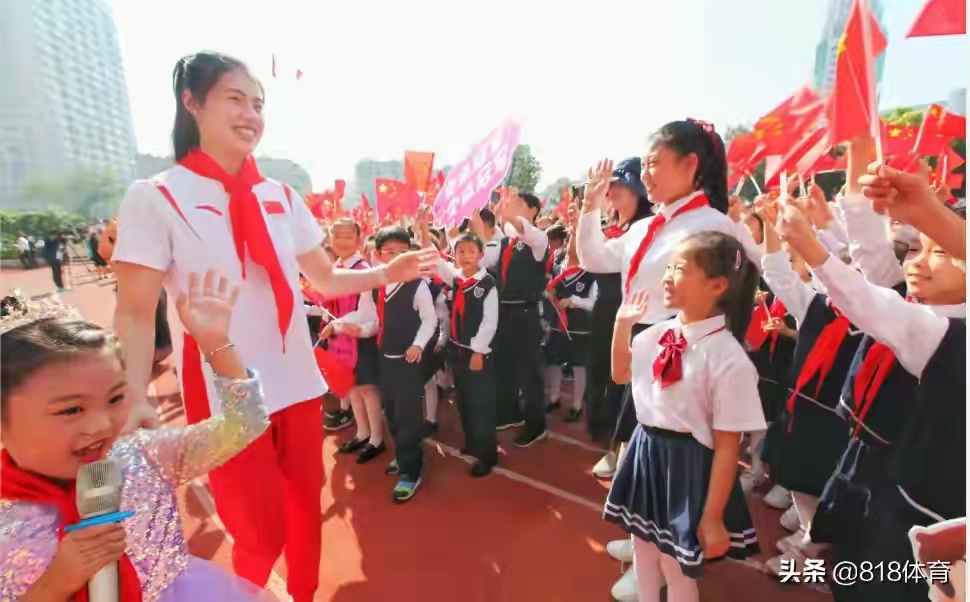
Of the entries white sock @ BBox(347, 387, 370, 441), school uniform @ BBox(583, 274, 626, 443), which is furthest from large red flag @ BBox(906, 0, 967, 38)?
white sock @ BBox(347, 387, 370, 441)

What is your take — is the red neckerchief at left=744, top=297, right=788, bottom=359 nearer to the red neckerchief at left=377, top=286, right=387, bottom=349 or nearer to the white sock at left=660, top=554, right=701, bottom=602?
the white sock at left=660, top=554, right=701, bottom=602

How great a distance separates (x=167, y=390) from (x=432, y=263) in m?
4.76

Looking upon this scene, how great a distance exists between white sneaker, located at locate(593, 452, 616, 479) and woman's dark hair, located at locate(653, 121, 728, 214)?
1.98 metres

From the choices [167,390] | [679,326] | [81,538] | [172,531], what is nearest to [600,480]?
[679,326]

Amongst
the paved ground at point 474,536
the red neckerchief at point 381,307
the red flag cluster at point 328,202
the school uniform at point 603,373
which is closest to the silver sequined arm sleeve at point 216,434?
the paved ground at point 474,536

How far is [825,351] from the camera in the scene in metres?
2.26

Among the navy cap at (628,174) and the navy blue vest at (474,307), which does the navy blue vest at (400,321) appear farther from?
the navy cap at (628,174)

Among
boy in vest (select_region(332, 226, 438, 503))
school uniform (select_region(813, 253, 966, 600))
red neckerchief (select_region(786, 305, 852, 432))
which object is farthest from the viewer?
boy in vest (select_region(332, 226, 438, 503))

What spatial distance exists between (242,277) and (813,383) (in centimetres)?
229

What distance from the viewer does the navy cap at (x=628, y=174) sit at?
2.69 meters

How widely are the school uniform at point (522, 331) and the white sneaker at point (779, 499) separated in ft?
5.24

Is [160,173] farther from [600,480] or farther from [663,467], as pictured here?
[600,480]

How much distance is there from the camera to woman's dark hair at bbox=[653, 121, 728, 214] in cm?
200

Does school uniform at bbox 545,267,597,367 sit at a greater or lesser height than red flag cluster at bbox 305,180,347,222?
lesser
